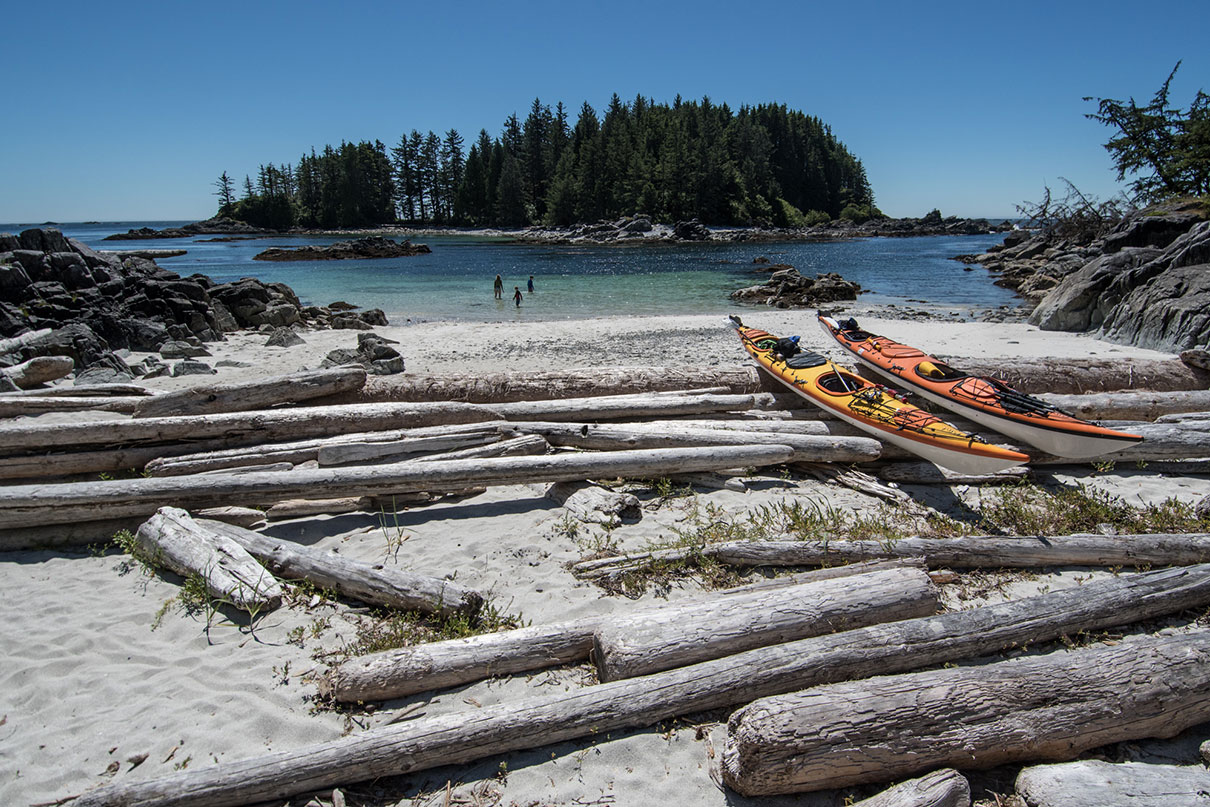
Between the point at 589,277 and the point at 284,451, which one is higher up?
the point at 589,277

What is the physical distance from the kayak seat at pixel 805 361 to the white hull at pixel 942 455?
3.82 ft

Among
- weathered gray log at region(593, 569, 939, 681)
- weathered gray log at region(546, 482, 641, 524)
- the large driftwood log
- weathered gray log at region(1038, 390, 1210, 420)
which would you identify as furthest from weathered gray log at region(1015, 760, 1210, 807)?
weathered gray log at region(1038, 390, 1210, 420)

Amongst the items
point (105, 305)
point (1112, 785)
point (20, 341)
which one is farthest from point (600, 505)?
point (105, 305)

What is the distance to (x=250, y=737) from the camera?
3783 millimetres

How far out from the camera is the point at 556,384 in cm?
963

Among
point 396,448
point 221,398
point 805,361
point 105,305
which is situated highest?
point 105,305

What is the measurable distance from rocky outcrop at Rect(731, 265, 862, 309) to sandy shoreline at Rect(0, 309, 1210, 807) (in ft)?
69.5

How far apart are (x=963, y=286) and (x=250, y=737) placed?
4006 centimetres

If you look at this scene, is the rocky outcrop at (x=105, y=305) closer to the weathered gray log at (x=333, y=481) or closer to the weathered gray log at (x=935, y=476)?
the weathered gray log at (x=333, y=481)

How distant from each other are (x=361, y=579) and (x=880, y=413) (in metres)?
6.23

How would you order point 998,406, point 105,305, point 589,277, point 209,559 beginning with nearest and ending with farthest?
point 209,559
point 998,406
point 105,305
point 589,277

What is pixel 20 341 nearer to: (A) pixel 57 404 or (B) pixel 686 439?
(A) pixel 57 404

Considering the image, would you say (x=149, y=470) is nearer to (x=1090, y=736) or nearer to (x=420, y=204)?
(x=1090, y=736)

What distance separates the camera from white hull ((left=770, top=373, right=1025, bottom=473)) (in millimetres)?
6500
